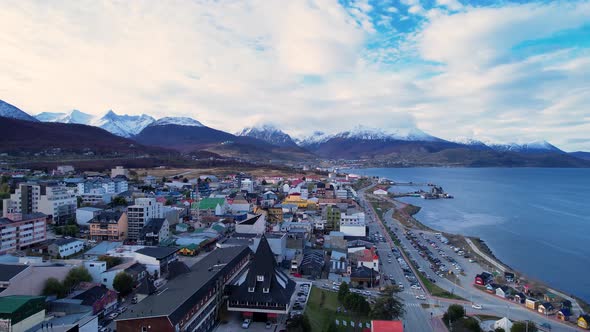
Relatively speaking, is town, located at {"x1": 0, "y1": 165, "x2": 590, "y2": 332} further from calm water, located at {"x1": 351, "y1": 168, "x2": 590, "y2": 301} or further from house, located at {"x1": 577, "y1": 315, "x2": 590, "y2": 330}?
calm water, located at {"x1": 351, "y1": 168, "x2": 590, "y2": 301}

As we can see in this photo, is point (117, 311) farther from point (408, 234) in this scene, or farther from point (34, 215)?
point (408, 234)

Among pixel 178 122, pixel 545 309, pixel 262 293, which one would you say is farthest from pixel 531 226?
pixel 178 122

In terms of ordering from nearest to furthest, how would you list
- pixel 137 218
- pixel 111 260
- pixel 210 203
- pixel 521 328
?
1. pixel 521 328
2. pixel 111 260
3. pixel 137 218
4. pixel 210 203

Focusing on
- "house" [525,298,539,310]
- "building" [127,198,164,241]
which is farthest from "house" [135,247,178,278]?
"house" [525,298,539,310]

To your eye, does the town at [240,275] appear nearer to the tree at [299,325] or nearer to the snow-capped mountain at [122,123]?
the tree at [299,325]

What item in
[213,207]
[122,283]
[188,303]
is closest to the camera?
[188,303]

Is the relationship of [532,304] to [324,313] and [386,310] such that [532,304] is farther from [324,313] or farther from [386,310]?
[324,313]
